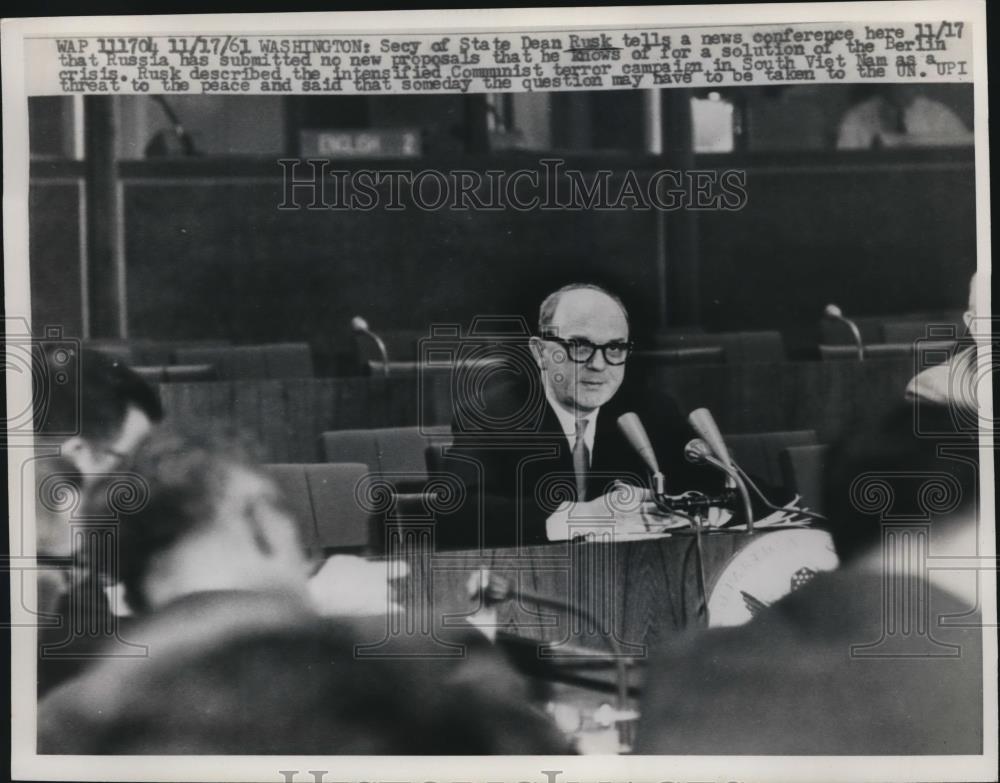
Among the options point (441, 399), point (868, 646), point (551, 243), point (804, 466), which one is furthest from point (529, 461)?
point (868, 646)

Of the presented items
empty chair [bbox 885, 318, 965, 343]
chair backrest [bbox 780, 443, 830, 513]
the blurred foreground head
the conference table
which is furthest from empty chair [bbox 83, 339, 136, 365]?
empty chair [bbox 885, 318, 965, 343]

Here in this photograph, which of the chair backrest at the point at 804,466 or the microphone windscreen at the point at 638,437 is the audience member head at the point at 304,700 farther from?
the chair backrest at the point at 804,466

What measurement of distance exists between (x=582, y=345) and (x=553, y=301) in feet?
0.33

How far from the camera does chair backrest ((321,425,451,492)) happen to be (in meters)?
1.95

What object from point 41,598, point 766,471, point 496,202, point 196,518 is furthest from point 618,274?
point 41,598

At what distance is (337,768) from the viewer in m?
1.98

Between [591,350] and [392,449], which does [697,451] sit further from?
[392,449]

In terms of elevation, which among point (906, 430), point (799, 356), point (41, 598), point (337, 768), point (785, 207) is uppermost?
point (785, 207)

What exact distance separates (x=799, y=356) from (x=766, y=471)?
0.23 m

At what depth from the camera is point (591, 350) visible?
77.7 inches

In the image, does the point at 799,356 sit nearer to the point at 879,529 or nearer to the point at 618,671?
the point at 879,529

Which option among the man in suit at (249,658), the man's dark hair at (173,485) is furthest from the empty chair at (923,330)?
A: the man's dark hair at (173,485)

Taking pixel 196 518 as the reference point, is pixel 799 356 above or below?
above

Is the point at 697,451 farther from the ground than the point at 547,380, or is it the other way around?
the point at 547,380
